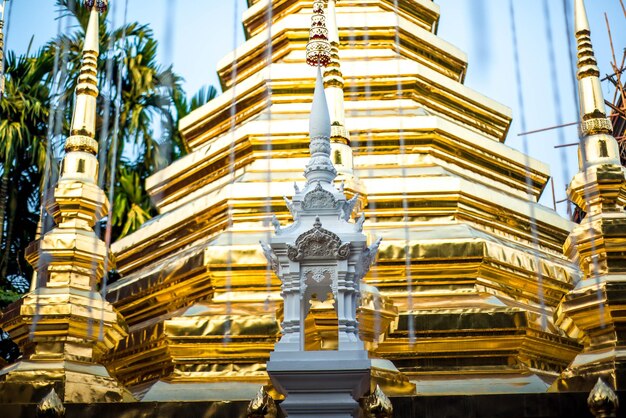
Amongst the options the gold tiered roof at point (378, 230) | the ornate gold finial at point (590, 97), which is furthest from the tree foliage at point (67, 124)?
the ornate gold finial at point (590, 97)

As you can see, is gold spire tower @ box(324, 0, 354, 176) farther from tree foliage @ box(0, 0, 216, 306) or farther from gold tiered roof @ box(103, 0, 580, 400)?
tree foliage @ box(0, 0, 216, 306)

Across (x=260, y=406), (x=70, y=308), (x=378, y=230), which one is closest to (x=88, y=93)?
(x=70, y=308)

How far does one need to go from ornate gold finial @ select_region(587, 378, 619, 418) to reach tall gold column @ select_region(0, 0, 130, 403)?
11.0ft

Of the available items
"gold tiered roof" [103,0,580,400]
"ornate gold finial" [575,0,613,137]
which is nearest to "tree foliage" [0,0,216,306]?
"gold tiered roof" [103,0,580,400]

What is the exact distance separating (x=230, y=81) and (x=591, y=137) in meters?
4.49

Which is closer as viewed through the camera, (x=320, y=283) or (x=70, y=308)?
(x=320, y=283)

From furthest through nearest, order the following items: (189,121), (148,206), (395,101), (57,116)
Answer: (148,206)
(57,116)
(189,121)
(395,101)

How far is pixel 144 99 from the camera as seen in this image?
54.5ft

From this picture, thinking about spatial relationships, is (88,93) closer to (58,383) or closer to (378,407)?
(58,383)

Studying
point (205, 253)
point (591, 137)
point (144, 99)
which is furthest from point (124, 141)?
point (591, 137)

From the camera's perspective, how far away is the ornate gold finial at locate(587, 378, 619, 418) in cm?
535

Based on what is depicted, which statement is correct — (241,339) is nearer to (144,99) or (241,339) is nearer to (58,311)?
(58,311)

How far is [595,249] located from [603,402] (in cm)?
203

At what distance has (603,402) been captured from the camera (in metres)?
5.35
